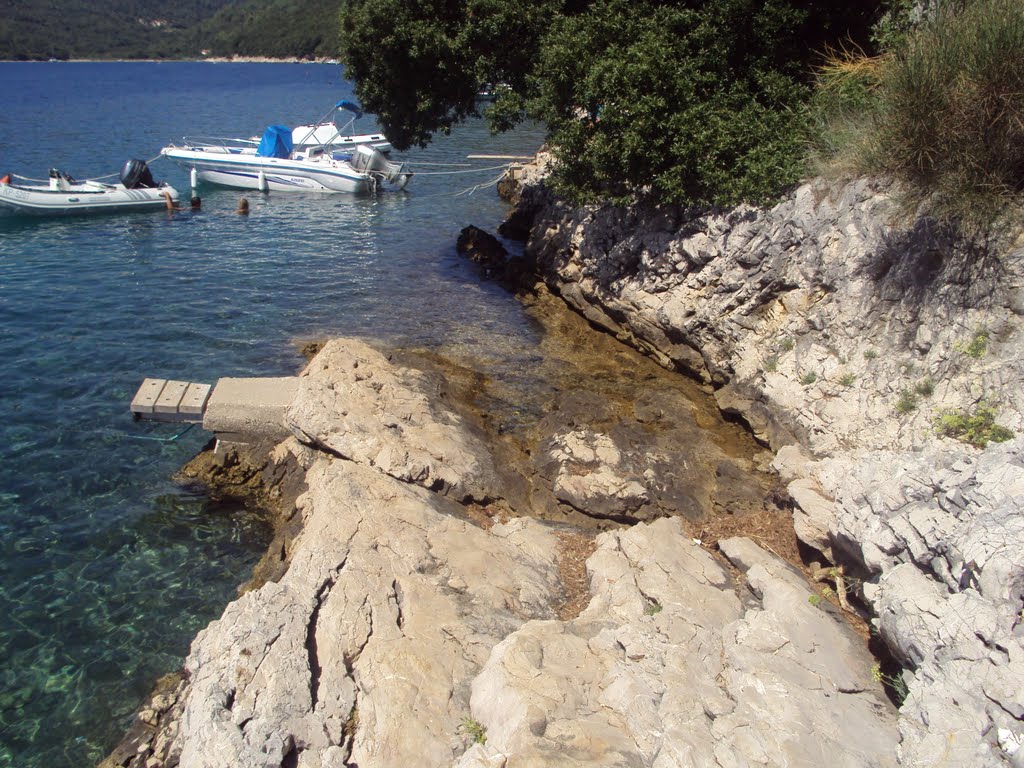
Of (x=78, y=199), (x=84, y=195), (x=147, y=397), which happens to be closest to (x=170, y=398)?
(x=147, y=397)

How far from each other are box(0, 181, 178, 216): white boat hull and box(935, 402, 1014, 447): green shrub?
1156 inches

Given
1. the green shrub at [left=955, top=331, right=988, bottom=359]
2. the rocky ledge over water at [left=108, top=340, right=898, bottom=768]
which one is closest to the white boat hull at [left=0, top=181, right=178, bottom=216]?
the rocky ledge over water at [left=108, top=340, right=898, bottom=768]

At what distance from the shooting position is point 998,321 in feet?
34.3

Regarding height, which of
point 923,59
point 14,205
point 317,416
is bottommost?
point 14,205

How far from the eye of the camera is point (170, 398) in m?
13.7

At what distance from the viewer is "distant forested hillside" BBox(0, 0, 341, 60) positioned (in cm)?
15262

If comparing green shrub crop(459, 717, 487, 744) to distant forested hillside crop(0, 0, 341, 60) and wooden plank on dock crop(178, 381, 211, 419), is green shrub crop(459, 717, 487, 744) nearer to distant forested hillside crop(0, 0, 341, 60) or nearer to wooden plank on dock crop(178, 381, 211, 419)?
wooden plank on dock crop(178, 381, 211, 419)

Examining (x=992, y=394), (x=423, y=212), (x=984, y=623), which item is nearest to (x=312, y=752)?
(x=984, y=623)

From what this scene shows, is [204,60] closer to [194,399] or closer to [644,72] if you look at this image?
[644,72]

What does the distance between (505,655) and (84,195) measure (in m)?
28.6

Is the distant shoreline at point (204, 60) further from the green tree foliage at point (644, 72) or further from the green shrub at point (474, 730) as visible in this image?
the green shrub at point (474, 730)

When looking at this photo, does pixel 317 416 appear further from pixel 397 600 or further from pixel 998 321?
pixel 998 321

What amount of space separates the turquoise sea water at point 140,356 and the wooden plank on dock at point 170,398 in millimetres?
516

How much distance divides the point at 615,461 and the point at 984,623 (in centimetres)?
631
